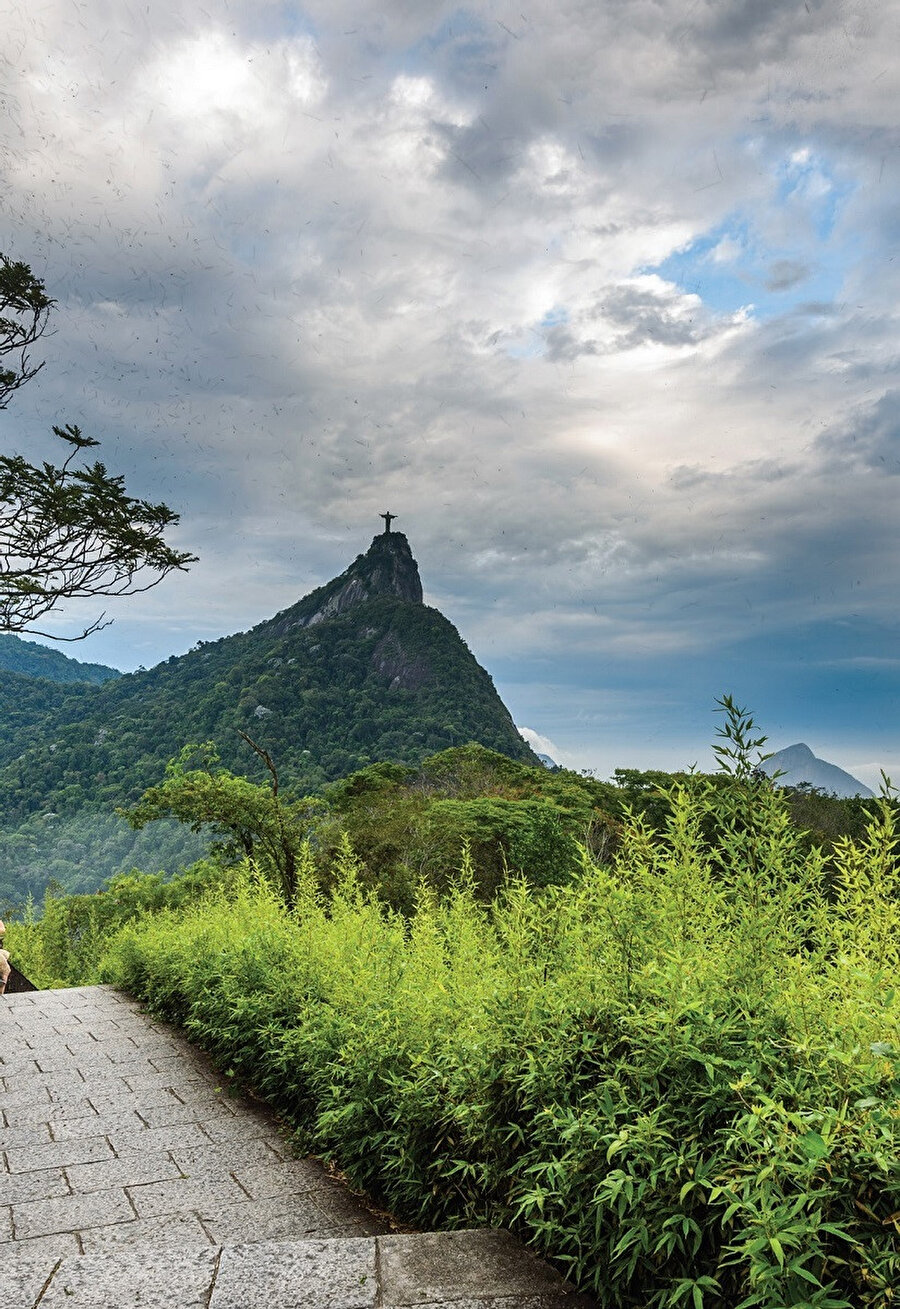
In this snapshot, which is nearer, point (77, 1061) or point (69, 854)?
point (77, 1061)

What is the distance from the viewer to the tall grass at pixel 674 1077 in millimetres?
1627

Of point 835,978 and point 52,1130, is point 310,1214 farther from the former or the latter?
point 835,978

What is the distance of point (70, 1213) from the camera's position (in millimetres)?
3207

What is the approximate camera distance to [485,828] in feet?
62.3

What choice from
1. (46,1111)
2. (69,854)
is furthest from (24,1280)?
(69,854)

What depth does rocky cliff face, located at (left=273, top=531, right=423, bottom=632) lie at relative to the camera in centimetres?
6825

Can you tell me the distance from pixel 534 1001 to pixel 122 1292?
1.24m

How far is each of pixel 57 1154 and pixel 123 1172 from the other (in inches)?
17.8

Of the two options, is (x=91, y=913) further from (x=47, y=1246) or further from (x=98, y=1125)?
(x=47, y=1246)

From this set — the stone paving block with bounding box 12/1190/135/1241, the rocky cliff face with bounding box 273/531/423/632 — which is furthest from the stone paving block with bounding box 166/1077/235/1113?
the rocky cliff face with bounding box 273/531/423/632

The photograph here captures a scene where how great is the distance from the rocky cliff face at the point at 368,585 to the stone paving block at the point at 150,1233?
61193 mm

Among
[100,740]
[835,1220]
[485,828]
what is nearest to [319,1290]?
[835,1220]

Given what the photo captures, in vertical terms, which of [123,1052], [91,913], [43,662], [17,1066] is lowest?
[91,913]

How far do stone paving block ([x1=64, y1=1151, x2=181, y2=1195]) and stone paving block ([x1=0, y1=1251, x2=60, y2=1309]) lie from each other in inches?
41.9
